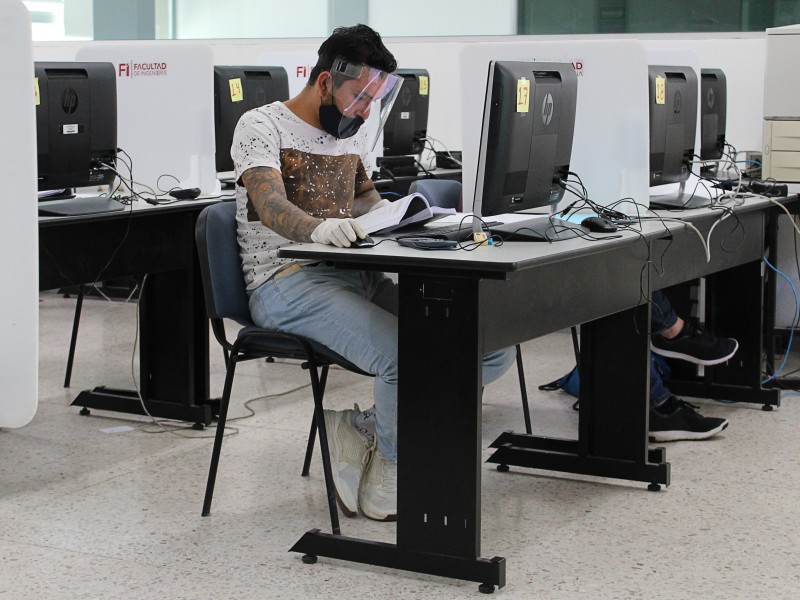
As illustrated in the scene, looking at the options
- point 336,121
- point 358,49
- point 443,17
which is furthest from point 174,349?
point 443,17

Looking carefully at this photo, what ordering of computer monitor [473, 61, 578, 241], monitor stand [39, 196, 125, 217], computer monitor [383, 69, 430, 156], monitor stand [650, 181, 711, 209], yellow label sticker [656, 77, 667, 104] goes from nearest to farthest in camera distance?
computer monitor [473, 61, 578, 241], yellow label sticker [656, 77, 667, 104], monitor stand [39, 196, 125, 217], monitor stand [650, 181, 711, 209], computer monitor [383, 69, 430, 156]

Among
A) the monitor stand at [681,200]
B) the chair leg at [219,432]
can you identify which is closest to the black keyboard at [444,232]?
the chair leg at [219,432]

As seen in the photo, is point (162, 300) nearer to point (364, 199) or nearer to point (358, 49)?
point (364, 199)

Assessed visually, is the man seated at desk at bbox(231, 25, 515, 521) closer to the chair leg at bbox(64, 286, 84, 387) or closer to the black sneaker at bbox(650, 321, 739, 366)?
the black sneaker at bbox(650, 321, 739, 366)

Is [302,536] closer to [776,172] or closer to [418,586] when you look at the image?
[418,586]

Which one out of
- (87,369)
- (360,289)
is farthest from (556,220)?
(87,369)

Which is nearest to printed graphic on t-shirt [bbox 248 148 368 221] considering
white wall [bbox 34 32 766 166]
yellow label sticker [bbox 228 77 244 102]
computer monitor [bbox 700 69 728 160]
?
yellow label sticker [bbox 228 77 244 102]

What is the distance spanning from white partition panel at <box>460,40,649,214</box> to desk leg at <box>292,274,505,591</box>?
2.79 feet

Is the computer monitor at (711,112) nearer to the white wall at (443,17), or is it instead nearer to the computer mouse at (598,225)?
the computer mouse at (598,225)

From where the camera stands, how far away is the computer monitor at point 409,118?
4691 millimetres

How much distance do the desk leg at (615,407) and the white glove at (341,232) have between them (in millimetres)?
844

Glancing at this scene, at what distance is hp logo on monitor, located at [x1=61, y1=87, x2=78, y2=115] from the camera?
2.94 metres

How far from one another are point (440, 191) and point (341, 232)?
104 cm

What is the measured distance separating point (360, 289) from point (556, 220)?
0.49 meters
